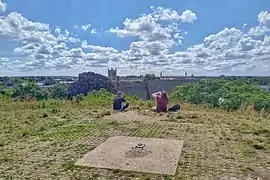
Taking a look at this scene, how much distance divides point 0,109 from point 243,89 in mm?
37394

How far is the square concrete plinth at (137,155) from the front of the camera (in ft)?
17.2

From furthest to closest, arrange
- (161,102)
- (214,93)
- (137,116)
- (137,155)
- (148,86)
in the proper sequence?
1. (148,86)
2. (214,93)
3. (161,102)
4. (137,116)
5. (137,155)

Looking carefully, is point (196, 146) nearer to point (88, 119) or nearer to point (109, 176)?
→ point (109, 176)

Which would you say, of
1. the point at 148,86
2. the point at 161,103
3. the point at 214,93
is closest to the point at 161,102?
the point at 161,103

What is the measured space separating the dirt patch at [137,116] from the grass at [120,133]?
4 cm

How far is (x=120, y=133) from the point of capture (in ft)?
26.4

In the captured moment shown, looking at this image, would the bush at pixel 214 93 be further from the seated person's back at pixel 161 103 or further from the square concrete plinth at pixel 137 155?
the square concrete plinth at pixel 137 155

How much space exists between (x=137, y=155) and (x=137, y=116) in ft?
16.6

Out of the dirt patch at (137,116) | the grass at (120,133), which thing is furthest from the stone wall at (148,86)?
the grass at (120,133)

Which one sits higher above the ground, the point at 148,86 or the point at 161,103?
the point at 161,103

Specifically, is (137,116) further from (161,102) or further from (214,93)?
(214,93)

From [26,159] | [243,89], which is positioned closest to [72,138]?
[26,159]

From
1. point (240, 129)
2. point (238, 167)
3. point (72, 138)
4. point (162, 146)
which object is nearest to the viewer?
point (238, 167)

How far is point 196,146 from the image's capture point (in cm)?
668
